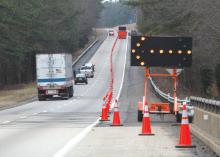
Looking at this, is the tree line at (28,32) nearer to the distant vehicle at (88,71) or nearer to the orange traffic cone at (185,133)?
the distant vehicle at (88,71)

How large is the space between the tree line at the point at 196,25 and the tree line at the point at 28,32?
1380 centimetres

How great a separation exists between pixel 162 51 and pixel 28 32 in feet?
192

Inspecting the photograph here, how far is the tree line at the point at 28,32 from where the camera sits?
234 feet

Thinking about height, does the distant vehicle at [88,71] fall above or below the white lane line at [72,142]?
above

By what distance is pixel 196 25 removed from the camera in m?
43.9

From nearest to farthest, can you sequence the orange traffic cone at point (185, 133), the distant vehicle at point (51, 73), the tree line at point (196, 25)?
the orange traffic cone at point (185, 133), the tree line at point (196, 25), the distant vehicle at point (51, 73)

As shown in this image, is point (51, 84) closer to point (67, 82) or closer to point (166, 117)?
point (67, 82)

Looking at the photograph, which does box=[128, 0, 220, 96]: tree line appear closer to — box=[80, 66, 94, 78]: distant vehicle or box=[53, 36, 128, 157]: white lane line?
box=[53, 36, 128, 157]: white lane line

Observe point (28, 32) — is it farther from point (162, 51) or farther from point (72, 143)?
point (72, 143)

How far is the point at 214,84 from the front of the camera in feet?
246

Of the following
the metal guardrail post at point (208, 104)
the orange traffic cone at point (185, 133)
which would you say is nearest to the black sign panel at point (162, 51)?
the metal guardrail post at point (208, 104)

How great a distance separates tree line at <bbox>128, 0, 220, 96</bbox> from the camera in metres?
38.1

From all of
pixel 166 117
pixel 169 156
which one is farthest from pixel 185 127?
pixel 166 117

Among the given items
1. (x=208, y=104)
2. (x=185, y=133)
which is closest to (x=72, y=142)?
(x=185, y=133)
